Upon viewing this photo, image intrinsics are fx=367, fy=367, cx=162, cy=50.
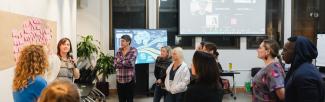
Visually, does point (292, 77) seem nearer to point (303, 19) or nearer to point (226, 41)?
point (226, 41)

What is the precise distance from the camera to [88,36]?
779 cm

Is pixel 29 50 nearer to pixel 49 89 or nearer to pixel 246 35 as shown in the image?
pixel 49 89

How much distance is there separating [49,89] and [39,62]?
989 millimetres

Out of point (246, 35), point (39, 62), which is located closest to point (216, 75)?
point (39, 62)

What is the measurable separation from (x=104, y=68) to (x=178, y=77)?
362cm

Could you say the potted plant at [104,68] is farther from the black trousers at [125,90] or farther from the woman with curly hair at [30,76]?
the woman with curly hair at [30,76]

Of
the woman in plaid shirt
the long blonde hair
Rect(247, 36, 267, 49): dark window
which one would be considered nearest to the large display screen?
Rect(247, 36, 267, 49): dark window

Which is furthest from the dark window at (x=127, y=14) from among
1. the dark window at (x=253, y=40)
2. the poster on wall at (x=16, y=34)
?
the poster on wall at (x=16, y=34)

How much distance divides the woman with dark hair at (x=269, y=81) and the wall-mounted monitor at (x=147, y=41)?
4.85 meters

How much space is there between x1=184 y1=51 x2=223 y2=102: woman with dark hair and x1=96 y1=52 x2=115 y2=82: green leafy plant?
4.86 meters

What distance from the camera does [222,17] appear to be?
27.7 feet

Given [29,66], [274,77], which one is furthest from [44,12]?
[274,77]

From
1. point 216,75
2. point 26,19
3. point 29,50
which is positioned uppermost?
point 26,19

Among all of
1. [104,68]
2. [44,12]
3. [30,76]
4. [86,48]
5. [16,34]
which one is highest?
[44,12]
